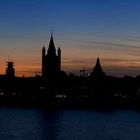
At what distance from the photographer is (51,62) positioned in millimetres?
181000

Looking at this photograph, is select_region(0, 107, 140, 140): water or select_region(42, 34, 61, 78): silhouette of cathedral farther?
select_region(42, 34, 61, 78): silhouette of cathedral

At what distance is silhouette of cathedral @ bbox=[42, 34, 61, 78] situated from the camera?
7042 inches

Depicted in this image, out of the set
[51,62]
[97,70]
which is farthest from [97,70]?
[51,62]

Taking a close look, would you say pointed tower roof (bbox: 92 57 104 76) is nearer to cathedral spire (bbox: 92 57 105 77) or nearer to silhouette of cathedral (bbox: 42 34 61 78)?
cathedral spire (bbox: 92 57 105 77)

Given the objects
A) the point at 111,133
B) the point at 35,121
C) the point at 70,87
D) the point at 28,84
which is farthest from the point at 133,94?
the point at 111,133

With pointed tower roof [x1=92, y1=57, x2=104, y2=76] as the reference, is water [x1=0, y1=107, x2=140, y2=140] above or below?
below

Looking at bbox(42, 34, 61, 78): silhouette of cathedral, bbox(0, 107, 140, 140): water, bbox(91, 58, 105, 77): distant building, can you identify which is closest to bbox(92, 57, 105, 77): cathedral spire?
bbox(91, 58, 105, 77): distant building

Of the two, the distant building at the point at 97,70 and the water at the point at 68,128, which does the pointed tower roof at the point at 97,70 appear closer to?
the distant building at the point at 97,70

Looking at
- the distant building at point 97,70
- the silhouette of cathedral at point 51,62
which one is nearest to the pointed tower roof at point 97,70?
the distant building at point 97,70

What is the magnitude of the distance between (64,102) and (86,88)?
29.7 m

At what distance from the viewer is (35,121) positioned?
3831 inches

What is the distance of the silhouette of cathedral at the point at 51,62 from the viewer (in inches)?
7042

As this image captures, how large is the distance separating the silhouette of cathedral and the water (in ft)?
225

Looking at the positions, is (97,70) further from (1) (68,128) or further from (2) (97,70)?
(1) (68,128)
